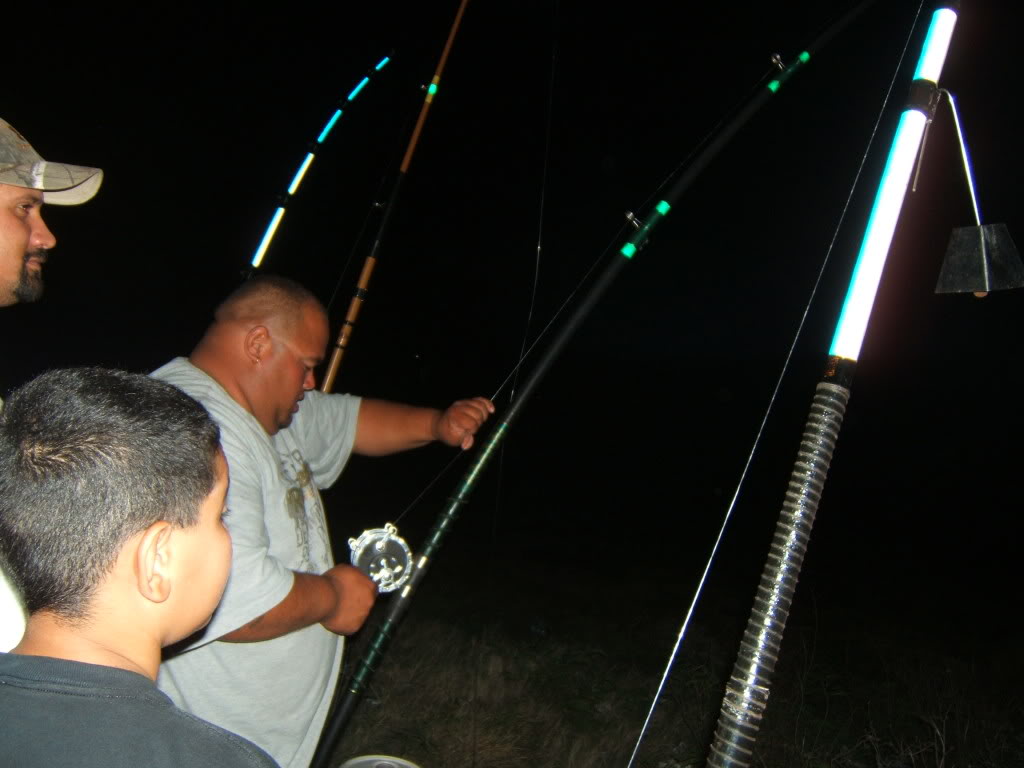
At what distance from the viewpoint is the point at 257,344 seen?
2.21 m

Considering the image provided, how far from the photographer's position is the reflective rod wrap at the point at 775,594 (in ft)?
3.61

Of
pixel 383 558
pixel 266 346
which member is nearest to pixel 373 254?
pixel 266 346

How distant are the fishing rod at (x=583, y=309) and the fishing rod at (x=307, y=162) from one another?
160 cm

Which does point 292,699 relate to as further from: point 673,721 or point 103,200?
point 103,200

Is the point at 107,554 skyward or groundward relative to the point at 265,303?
groundward

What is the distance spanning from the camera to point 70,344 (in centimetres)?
1277

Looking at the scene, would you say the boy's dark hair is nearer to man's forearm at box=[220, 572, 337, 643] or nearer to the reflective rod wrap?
man's forearm at box=[220, 572, 337, 643]

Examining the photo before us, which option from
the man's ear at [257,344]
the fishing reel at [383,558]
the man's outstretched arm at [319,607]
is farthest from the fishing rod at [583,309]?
the man's ear at [257,344]

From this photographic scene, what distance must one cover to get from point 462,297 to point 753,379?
14093 mm

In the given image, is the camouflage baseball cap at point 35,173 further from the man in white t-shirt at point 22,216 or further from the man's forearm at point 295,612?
the man's forearm at point 295,612

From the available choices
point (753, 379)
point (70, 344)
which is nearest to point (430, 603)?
point (70, 344)

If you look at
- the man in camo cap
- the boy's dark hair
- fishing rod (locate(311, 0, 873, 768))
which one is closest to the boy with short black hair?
the boy's dark hair

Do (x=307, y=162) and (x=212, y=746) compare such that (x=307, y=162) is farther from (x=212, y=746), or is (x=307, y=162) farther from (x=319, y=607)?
(x=212, y=746)

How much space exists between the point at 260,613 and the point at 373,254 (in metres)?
2.12
